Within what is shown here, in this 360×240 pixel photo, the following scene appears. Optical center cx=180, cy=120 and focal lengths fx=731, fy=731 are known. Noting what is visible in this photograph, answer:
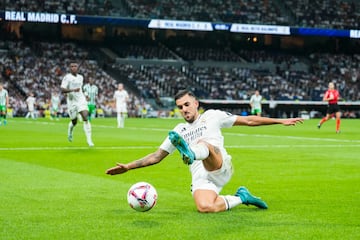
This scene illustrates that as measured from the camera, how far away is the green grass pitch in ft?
26.4

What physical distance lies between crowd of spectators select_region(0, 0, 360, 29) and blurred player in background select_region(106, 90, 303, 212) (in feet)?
183

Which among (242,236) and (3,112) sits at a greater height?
(242,236)

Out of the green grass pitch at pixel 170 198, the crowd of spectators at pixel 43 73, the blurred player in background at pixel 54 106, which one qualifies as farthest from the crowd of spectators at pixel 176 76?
the green grass pitch at pixel 170 198

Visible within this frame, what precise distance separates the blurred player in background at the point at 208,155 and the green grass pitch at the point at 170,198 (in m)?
0.19

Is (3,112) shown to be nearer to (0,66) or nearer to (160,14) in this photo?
(0,66)

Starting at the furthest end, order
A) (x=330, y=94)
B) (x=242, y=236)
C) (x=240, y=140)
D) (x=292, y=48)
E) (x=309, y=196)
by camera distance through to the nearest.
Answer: (x=292, y=48) → (x=330, y=94) → (x=240, y=140) → (x=309, y=196) → (x=242, y=236)

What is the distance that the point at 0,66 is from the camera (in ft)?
208

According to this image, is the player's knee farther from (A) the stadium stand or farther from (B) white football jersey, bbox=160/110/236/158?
(A) the stadium stand

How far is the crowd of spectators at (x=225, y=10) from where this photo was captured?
67000 millimetres

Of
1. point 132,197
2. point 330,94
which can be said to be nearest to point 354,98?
point 330,94

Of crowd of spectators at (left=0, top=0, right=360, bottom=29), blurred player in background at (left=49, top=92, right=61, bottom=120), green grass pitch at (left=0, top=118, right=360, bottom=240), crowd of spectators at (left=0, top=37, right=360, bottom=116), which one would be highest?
crowd of spectators at (left=0, top=0, right=360, bottom=29)

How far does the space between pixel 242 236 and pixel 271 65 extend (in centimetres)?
6976

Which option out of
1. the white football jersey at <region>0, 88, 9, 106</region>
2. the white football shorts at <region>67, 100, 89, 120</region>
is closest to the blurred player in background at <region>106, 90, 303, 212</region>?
the white football shorts at <region>67, 100, 89, 120</region>

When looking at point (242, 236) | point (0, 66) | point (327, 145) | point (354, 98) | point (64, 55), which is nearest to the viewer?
point (242, 236)
